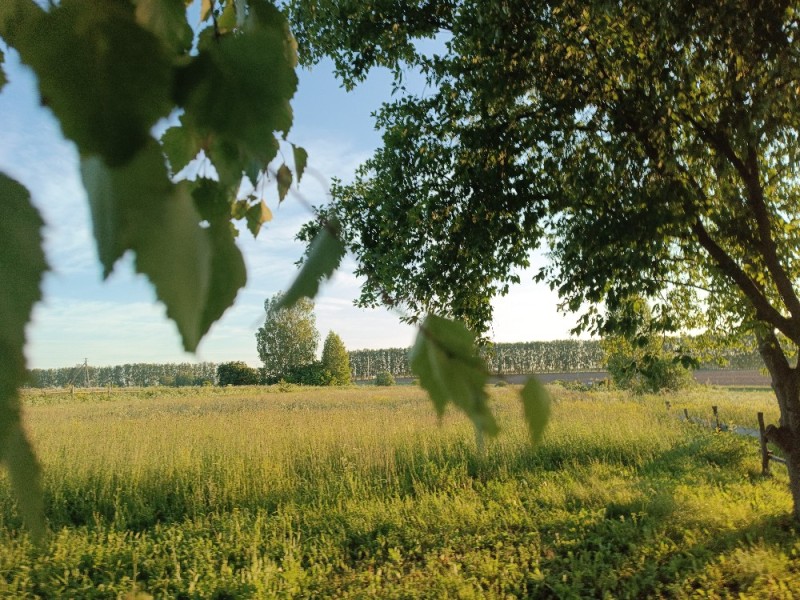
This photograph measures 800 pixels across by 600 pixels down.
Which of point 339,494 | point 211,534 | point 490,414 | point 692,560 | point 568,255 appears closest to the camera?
point 490,414

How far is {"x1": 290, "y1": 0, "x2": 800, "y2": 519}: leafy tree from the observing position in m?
3.32

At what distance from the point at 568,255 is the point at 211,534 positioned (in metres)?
4.40

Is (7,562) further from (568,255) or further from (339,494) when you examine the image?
(568,255)

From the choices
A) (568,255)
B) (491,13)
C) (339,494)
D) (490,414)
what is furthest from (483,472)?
(490,414)

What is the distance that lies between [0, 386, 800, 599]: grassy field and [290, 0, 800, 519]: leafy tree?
127 cm

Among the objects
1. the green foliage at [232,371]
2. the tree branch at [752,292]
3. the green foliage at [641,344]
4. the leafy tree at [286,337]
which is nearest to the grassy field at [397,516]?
the green foliage at [641,344]

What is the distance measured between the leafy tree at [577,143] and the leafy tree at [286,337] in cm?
229

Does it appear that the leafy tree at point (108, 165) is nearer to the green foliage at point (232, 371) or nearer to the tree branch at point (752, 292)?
the green foliage at point (232, 371)

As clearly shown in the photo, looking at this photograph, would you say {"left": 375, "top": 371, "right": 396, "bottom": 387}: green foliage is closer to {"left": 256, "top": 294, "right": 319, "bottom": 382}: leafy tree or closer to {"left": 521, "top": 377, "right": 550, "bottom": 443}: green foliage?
{"left": 256, "top": 294, "right": 319, "bottom": 382}: leafy tree

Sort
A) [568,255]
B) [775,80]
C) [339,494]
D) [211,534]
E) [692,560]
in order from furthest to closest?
[339,494], [211,534], [692,560], [568,255], [775,80]

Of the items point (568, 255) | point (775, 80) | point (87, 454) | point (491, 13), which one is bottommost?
point (87, 454)

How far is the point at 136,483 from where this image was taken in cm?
616

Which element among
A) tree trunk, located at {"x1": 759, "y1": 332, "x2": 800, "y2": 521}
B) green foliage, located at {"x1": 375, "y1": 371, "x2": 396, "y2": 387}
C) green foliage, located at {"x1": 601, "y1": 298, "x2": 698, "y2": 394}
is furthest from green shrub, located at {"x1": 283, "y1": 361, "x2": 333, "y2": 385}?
tree trunk, located at {"x1": 759, "y1": 332, "x2": 800, "y2": 521}

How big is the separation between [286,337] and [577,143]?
4.37 meters
